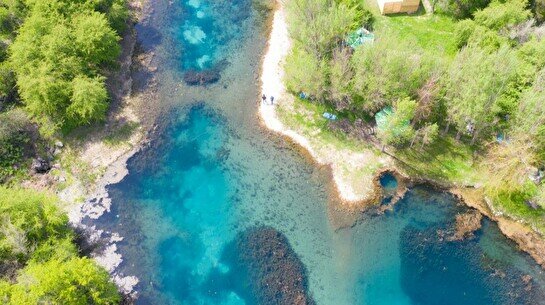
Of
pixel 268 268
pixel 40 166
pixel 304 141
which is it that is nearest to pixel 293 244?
pixel 268 268

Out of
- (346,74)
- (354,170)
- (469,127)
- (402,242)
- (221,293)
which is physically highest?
(346,74)

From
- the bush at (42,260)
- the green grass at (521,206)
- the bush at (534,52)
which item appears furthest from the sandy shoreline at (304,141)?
the bush at (42,260)

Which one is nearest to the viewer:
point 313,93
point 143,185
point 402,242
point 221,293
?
point 221,293

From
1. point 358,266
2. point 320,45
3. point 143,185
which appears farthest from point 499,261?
point 143,185

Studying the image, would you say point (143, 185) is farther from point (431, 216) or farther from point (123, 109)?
point (431, 216)

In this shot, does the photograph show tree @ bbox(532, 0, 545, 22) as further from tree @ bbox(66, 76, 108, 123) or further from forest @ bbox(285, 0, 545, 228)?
tree @ bbox(66, 76, 108, 123)

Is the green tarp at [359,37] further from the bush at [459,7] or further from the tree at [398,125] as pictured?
the bush at [459,7]
